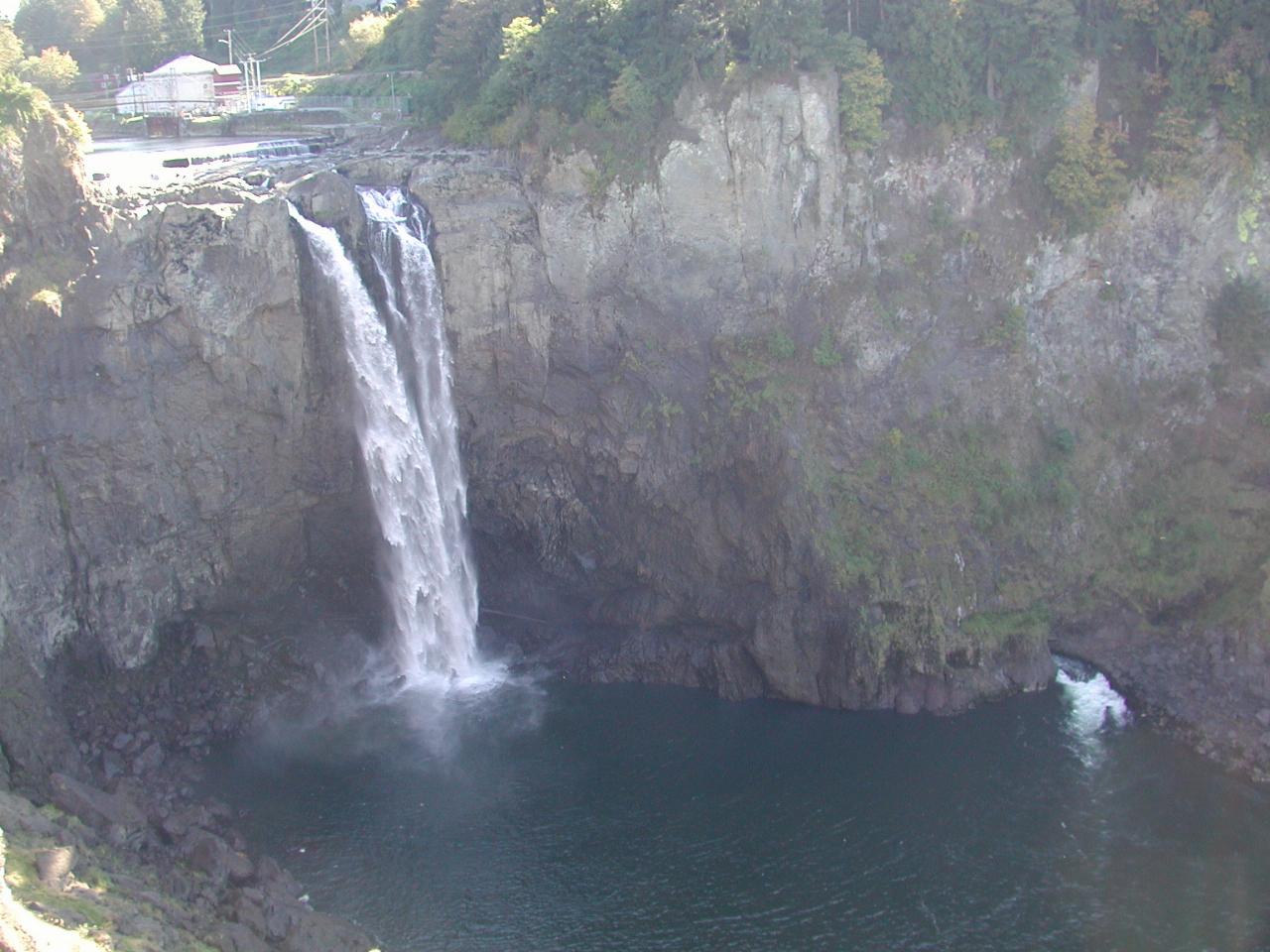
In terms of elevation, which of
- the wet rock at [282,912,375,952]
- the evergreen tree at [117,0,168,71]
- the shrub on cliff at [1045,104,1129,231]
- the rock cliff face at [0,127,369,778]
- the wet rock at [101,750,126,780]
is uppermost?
the evergreen tree at [117,0,168,71]

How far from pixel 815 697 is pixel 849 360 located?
36.3ft

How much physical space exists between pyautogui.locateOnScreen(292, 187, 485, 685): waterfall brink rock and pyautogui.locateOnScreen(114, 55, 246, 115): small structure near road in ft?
68.4

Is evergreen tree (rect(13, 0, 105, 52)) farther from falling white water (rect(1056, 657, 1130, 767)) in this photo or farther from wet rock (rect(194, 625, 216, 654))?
falling white water (rect(1056, 657, 1130, 767))

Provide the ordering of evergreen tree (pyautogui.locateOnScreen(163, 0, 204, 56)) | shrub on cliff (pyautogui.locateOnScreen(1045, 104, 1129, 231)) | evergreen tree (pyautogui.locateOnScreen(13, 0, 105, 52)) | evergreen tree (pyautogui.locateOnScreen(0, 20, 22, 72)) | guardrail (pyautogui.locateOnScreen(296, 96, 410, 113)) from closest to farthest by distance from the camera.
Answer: evergreen tree (pyautogui.locateOnScreen(0, 20, 22, 72)) → shrub on cliff (pyautogui.locateOnScreen(1045, 104, 1129, 231)) → guardrail (pyautogui.locateOnScreen(296, 96, 410, 113)) → evergreen tree (pyautogui.locateOnScreen(13, 0, 105, 52)) → evergreen tree (pyautogui.locateOnScreen(163, 0, 204, 56))

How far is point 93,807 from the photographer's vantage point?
3123 cm

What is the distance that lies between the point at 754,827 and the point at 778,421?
1342 centimetres

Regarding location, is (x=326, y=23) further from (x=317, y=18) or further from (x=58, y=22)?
(x=58, y=22)

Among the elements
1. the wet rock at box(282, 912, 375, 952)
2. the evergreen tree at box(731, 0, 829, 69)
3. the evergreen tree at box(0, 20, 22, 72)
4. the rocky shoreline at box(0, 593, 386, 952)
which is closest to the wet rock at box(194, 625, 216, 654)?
the rocky shoreline at box(0, 593, 386, 952)

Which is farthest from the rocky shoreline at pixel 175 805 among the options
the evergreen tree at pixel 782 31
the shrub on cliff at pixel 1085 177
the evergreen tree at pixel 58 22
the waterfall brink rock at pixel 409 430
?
the evergreen tree at pixel 58 22

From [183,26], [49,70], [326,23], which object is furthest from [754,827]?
[183,26]

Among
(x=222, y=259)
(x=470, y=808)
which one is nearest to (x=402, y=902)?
(x=470, y=808)

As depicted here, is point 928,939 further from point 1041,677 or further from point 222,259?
point 222,259

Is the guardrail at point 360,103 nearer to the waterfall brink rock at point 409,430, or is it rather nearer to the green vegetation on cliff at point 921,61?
the green vegetation on cliff at point 921,61

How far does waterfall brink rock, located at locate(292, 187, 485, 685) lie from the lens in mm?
40375
